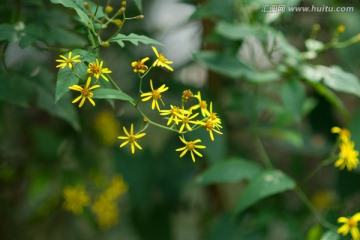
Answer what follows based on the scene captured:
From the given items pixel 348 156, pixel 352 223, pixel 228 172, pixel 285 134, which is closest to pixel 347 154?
pixel 348 156

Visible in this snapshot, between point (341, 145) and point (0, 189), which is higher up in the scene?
point (341, 145)

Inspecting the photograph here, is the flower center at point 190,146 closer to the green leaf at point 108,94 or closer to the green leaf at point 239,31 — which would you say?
the green leaf at point 108,94

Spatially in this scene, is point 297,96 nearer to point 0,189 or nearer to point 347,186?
point 347,186

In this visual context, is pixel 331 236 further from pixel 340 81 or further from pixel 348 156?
pixel 340 81

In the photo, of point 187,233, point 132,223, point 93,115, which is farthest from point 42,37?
point 187,233

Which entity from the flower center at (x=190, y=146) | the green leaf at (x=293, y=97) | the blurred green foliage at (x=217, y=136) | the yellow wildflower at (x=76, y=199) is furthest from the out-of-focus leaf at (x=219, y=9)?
the yellow wildflower at (x=76, y=199)

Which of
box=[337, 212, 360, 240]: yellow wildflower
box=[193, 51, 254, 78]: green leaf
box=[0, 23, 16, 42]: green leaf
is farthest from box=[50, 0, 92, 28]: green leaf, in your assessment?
box=[337, 212, 360, 240]: yellow wildflower

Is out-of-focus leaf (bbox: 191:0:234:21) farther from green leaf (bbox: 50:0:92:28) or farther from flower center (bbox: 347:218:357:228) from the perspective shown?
flower center (bbox: 347:218:357:228)
